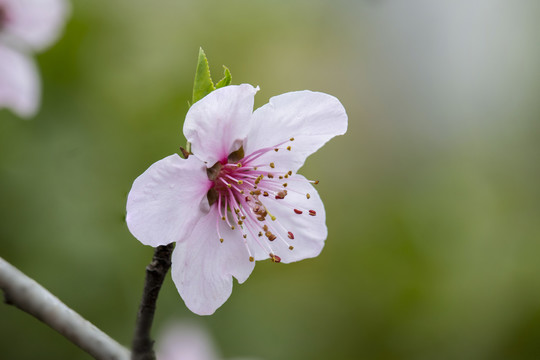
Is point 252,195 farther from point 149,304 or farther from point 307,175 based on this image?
point 307,175

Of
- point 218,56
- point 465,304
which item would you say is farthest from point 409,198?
point 218,56

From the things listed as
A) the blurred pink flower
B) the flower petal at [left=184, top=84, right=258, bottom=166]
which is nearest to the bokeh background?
the blurred pink flower

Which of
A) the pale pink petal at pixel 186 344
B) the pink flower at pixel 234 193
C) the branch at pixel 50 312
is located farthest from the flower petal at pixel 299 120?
the pale pink petal at pixel 186 344

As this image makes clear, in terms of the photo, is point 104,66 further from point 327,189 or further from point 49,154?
point 327,189

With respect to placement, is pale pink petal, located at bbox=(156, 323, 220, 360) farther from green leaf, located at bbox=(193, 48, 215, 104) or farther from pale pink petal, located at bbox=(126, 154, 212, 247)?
green leaf, located at bbox=(193, 48, 215, 104)

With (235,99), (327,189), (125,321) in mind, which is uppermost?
(327,189)

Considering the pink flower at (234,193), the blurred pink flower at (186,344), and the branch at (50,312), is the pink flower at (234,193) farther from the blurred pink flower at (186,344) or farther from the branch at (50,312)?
the blurred pink flower at (186,344)
